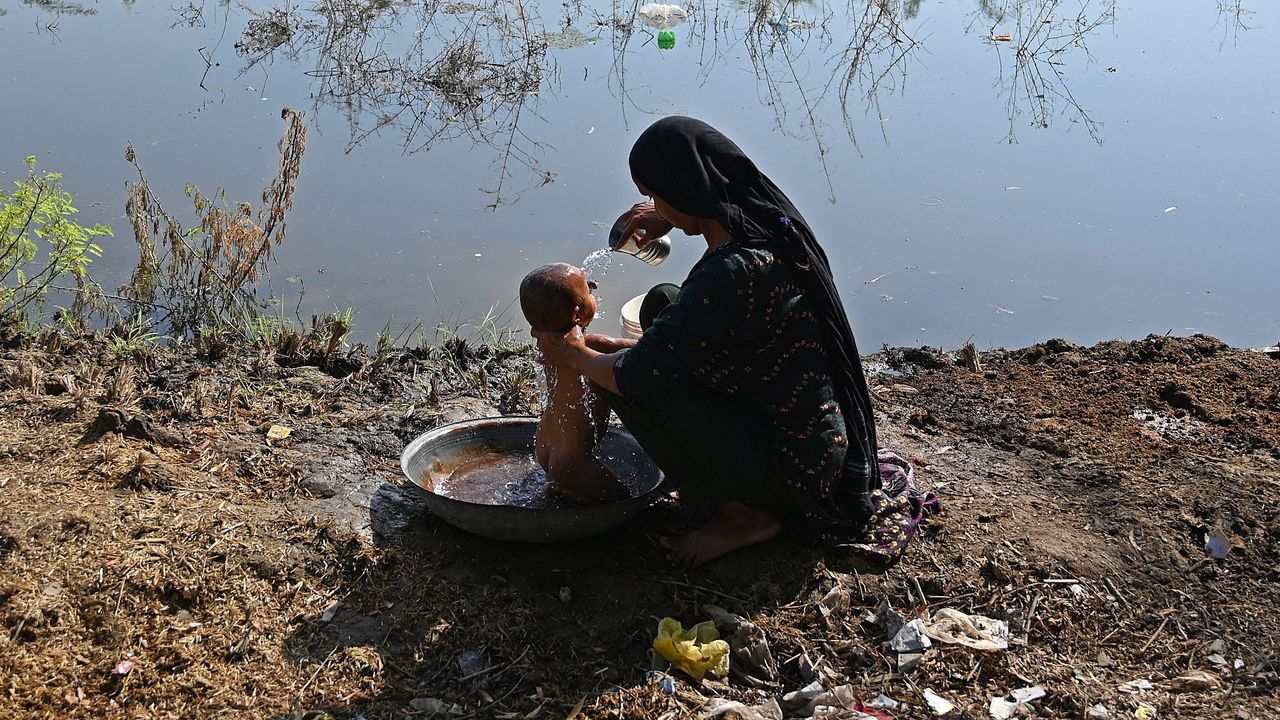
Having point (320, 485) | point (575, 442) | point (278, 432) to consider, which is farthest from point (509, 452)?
point (278, 432)

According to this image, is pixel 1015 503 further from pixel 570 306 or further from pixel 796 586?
pixel 570 306

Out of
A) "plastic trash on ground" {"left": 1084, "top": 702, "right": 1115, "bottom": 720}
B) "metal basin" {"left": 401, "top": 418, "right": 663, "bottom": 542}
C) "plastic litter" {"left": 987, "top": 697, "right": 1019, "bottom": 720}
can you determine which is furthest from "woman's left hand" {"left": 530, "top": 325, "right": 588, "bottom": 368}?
"plastic trash on ground" {"left": 1084, "top": 702, "right": 1115, "bottom": 720}

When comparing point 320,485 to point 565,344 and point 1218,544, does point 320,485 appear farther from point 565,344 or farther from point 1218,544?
point 1218,544

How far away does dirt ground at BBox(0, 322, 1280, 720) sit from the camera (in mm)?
2281

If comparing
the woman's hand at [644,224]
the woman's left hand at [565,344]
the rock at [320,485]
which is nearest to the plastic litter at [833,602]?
the woman's left hand at [565,344]

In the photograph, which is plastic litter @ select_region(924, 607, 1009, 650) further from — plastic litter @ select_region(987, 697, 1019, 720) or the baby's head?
the baby's head

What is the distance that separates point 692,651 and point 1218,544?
158 cm

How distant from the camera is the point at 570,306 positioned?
2.53m

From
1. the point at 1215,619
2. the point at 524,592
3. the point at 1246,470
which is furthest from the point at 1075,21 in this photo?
the point at 524,592

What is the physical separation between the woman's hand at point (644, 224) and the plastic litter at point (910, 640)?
1.20 metres

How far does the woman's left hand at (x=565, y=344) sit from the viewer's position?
2.54 m

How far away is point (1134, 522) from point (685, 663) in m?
1.48

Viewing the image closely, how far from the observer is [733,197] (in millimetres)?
2492

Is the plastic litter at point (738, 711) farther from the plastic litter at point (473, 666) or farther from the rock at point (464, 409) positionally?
the rock at point (464, 409)
